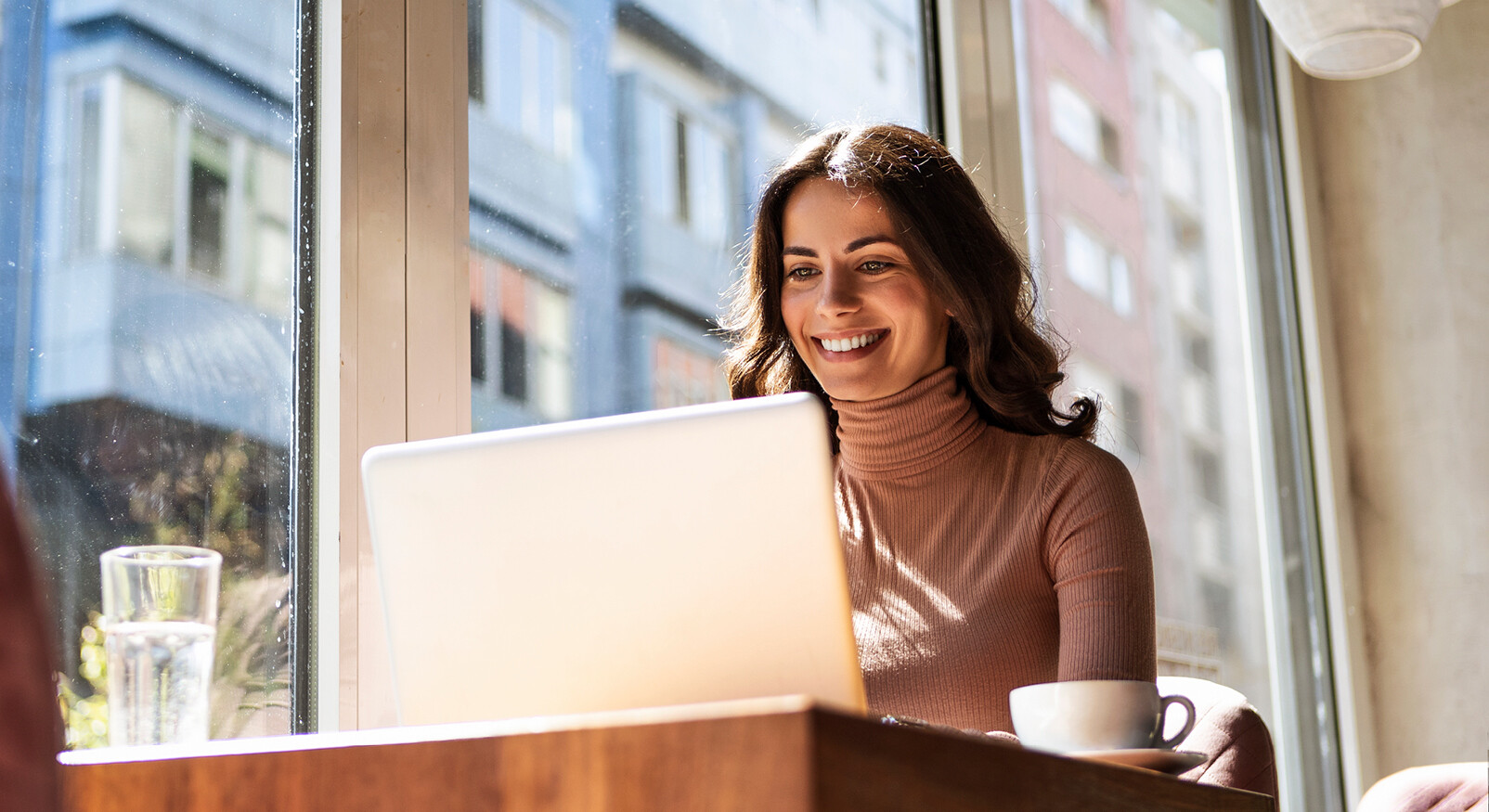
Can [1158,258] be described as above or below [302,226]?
above

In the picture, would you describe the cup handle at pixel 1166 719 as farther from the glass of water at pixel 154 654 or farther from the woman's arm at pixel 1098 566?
the glass of water at pixel 154 654

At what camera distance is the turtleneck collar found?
1.73 m

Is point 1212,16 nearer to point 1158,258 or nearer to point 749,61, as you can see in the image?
point 1158,258

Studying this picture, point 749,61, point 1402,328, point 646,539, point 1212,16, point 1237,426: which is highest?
point 1212,16

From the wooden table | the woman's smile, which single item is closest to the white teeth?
the woman's smile

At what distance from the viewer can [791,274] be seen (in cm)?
183

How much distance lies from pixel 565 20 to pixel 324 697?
3.18ft

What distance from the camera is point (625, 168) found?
2.01 meters

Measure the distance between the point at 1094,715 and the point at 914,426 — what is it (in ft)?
2.98

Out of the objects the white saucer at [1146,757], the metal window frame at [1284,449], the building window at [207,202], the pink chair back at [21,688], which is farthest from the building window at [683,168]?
the metal window frame at [1284,449]

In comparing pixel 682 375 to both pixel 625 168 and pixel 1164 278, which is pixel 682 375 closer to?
pixel 625 168

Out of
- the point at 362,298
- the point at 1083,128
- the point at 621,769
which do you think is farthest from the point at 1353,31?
the point at 621,769

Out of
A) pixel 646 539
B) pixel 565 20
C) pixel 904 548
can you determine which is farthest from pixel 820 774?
pixel 565 20

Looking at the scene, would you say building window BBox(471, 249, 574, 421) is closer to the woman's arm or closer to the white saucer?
the woman's arm
